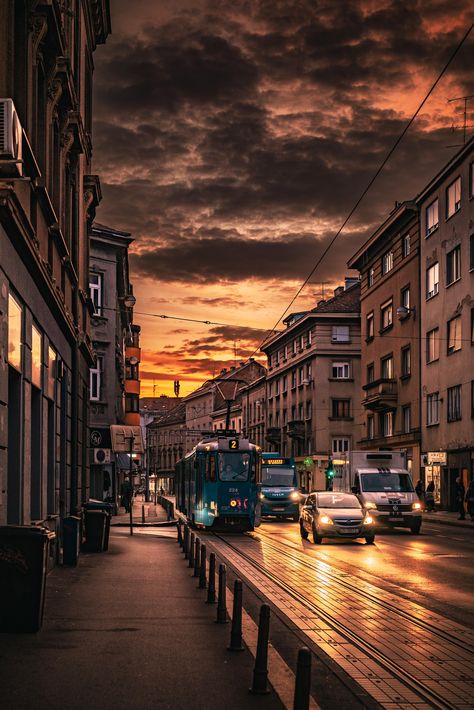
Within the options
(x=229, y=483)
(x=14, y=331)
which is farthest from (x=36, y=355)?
(x=229, y=483)

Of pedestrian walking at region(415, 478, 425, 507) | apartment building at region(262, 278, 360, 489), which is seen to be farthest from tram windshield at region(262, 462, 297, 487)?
apartment building at region(262, 278, 360, 489)

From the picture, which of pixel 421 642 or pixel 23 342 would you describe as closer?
pixel 421 642

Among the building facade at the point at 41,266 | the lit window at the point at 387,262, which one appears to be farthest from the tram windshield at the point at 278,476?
the lit window at the point at 387,262

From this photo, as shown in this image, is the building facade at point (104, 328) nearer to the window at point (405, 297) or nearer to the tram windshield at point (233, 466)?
the window at point (405, 297)

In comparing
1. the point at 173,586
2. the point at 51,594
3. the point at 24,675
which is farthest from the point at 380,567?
the point at 24,675

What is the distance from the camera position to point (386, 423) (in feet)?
204

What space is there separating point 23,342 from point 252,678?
8033 mm

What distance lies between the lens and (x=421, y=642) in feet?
35.9

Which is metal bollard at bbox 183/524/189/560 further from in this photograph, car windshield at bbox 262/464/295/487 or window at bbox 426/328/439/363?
window at bbox 426/328/439/363

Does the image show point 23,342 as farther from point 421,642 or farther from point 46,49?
point 421,642

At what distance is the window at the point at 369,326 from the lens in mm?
65875

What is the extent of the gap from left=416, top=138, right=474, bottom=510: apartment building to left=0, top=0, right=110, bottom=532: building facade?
23.5 m

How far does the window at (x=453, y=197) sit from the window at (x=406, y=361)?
10.4 m

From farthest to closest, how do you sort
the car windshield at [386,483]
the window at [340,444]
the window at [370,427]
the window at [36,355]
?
the window at [340,444], the window at [370,427], the car windshield at [386,483], the window at [36,355]
